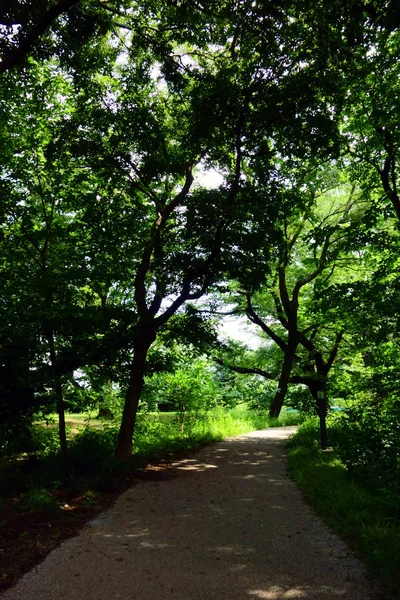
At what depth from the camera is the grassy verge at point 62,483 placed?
390 centimetres

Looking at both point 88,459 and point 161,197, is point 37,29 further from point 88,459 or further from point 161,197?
point 88,459

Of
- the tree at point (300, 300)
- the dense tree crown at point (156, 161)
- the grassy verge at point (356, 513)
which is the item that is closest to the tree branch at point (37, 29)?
the dense tree crown at point (156, 161)

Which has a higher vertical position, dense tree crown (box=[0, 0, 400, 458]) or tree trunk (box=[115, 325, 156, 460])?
dense tree crown (box=[0, 0, 400, 458])

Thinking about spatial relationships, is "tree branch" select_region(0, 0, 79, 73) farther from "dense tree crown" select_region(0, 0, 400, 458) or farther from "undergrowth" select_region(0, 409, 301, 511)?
"undergrowth" select_region(0, 409, 301, 511)

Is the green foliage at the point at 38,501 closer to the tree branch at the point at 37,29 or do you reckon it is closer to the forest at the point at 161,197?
the forest at the point at 161,197

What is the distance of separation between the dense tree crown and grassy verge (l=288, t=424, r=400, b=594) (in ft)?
8.98

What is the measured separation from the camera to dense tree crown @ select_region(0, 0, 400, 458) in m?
6.14

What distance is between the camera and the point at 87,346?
7.39m

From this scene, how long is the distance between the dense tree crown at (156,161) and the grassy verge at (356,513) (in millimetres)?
2736

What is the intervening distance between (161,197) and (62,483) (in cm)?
735

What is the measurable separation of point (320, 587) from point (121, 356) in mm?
6314

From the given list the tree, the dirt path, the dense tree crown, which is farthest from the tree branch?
the tree

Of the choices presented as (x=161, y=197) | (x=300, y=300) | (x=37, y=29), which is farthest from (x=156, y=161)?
(x=300, y=300)

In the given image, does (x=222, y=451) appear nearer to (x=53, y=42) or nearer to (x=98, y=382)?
(x=98, y=382)
